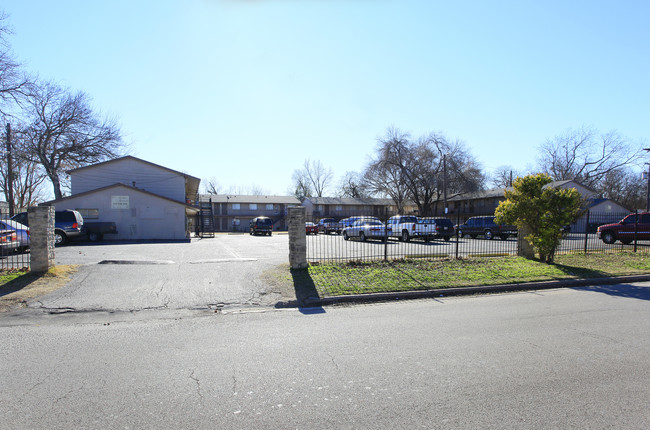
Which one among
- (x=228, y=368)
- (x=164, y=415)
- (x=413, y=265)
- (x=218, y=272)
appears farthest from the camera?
(x=413, y=265)

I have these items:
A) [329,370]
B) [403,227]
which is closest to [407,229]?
[403,227]

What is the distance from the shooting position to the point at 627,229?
19.0 meters

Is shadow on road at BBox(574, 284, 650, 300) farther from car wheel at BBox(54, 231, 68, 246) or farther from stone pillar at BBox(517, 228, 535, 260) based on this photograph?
car wheel at BBox(54, 231, 68, 246)

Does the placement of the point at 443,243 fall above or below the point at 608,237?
below

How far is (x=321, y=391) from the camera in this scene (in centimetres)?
349

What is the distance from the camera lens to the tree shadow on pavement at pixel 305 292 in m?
7.23

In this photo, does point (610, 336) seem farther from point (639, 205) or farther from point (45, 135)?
point (639, 205)

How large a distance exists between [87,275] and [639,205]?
6878 cm

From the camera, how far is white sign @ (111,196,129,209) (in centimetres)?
2566

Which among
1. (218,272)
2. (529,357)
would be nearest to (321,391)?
(529,357)

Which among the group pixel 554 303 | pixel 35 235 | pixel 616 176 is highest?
pixel 616 176

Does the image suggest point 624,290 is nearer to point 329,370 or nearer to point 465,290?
point 465,290

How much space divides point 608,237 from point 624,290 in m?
14.2

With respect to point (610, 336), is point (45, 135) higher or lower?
higher
